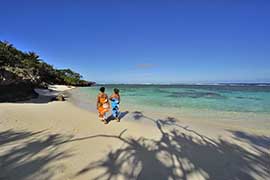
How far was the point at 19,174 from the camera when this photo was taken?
118 inches

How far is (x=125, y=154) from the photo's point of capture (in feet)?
13.3

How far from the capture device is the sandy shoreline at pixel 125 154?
127 inches

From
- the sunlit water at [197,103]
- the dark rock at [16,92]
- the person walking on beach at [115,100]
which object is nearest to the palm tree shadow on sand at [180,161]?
the person walking on beach at [115,100]

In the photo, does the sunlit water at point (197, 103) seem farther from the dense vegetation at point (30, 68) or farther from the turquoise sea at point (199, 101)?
the dense vegetation at point (30, 68)

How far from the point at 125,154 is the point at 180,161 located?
129 centimetres

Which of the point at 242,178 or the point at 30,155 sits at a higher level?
the point at 30,155

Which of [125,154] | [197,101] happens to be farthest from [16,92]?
[197,101]

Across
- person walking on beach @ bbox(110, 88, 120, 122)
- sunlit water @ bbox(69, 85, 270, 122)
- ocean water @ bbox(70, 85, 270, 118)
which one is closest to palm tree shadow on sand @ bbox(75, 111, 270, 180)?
person walking on beach @ bbox(110, 88, 120, 122)

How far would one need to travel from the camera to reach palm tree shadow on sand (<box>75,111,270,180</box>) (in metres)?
3.28

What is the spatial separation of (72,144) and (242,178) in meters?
4.01

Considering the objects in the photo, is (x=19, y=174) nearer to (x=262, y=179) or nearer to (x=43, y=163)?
(x=43, y=163)

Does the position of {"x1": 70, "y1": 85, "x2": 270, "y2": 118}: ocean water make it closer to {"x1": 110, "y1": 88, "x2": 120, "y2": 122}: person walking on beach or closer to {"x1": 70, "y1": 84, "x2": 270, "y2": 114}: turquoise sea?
{"x1": 70, "y1": 84, "x2": 270, "y2": 114}: turquoise sea

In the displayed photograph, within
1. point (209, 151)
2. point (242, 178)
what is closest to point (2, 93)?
point (209, 151)

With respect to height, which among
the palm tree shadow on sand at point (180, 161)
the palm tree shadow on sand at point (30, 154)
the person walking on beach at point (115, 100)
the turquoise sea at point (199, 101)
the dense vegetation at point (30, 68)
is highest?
the dense vegetation at point (30, 68)
